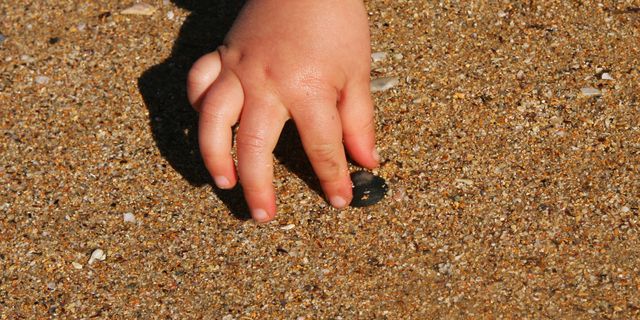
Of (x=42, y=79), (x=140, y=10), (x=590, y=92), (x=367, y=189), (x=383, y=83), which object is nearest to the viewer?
(x=367, y=189)

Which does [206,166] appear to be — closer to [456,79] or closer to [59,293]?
[59,293]

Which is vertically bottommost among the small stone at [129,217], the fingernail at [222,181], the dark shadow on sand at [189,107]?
the small stone at [129,217]

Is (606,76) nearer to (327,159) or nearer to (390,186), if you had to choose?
(390,186)

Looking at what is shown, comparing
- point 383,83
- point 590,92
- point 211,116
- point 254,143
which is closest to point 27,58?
point 211,116

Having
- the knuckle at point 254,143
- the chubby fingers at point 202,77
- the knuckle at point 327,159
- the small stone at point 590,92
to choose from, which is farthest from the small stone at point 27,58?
the small stone at point 590,92

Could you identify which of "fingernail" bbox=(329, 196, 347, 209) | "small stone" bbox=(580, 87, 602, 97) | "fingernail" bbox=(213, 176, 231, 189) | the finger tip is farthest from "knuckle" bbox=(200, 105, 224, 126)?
"small stone" bbox=(580, 87, 602, 97)

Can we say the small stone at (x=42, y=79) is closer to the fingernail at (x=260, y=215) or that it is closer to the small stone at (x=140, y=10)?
the small stone at (x=140, y=10)

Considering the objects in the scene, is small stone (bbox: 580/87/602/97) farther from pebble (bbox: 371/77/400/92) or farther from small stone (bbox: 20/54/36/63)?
small stone (bbox: 20/54/36/63)
